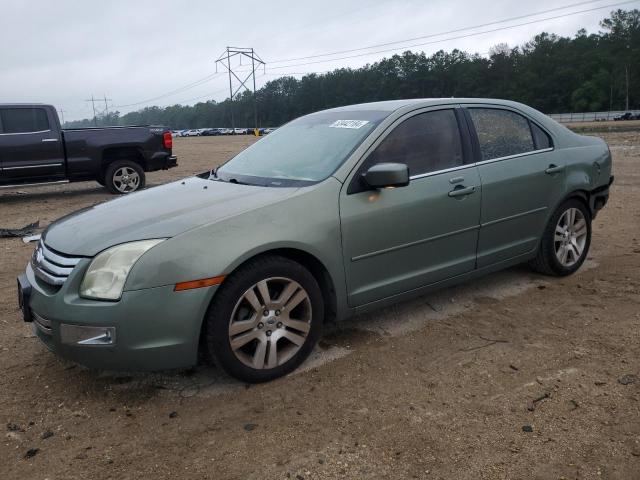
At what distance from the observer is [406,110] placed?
3.95m

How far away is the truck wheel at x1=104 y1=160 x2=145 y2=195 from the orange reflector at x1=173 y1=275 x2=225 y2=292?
8745 mm

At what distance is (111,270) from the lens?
2.89 metres

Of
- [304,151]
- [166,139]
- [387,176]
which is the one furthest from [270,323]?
[166,139]

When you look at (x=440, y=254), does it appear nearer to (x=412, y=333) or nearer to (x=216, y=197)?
(x=412, y=333)

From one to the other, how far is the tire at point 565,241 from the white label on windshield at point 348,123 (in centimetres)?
194

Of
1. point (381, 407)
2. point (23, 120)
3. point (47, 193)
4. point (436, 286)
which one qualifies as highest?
point (23, 120)

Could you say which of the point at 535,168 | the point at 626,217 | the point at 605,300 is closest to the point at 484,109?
the point at 535,168

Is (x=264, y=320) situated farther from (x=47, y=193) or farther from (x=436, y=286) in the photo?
(x=47, y=193)

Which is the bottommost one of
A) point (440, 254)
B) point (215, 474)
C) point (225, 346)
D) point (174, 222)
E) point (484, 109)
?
point (215, 474)

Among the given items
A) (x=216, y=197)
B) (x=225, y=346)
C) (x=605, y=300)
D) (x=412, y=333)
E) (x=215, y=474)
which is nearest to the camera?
(x=215, y=474)

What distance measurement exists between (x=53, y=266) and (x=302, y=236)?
137cm

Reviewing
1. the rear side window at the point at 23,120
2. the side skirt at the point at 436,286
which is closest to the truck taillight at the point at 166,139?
the rear side window at the point at 23,120

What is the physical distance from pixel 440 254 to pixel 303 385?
1.38 meters

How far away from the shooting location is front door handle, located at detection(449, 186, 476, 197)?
12.9 feet
